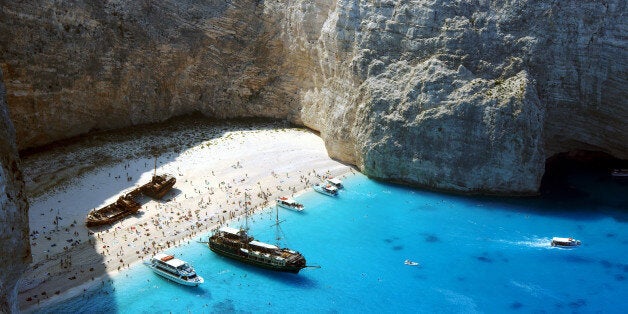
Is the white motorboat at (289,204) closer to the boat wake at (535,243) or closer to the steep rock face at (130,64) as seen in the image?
the boat wake at (535,243)

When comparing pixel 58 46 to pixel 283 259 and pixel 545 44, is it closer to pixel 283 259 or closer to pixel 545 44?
pixel 283 259

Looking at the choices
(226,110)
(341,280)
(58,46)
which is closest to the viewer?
(341,280)

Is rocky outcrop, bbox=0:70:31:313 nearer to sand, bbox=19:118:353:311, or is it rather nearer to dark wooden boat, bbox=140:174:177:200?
sand, bbox=19:118:353:311

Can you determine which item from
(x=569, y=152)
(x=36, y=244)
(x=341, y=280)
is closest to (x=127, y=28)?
(x=36, y=244)

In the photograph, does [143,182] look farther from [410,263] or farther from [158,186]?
[410,263]

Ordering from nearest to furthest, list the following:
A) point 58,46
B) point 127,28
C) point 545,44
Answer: point 545,44, point 58,46, point 127,28
